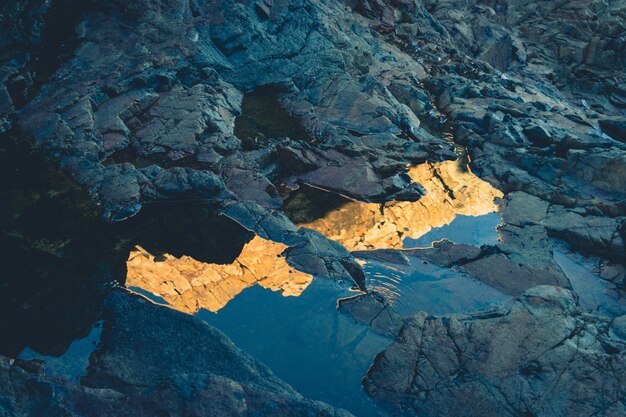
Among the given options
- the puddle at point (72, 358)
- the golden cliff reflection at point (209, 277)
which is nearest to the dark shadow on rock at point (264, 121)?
the golden cliff reflection at point (209, 277)

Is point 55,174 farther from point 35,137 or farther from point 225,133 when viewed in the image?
point 225,133

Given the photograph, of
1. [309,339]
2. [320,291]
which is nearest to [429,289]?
[320,291]

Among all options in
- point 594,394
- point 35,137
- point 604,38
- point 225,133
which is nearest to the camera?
point 594,394

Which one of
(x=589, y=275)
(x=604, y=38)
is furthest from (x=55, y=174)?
(x=604, y=38)

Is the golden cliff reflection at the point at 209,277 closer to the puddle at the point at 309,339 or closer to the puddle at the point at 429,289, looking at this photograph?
the puddle at the point at 309,339

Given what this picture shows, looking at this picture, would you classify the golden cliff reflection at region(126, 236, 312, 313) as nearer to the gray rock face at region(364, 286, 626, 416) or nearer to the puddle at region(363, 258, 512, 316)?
the puddle at region(363, 258, 512, 316)

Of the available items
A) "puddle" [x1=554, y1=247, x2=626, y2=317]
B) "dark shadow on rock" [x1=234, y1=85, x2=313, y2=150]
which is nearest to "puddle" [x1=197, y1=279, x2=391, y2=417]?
"puddle" [x1=554, y1=247, x2=626, y2=317]

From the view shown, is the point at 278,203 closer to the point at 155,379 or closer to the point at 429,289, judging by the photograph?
the point at 429,289
